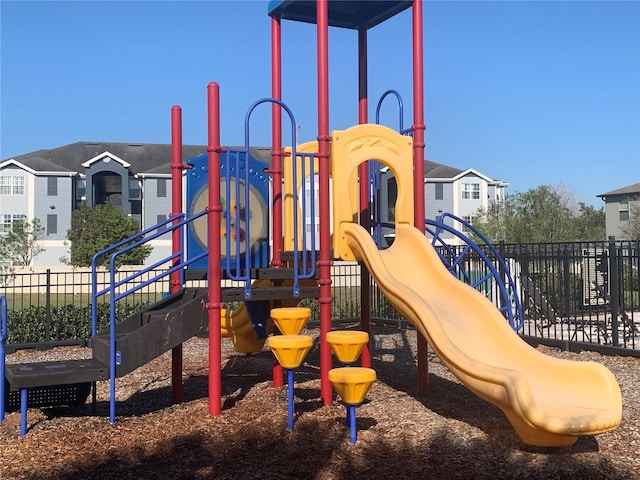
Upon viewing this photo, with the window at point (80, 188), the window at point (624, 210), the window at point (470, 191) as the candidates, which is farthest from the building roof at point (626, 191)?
the window at point (80, 188)

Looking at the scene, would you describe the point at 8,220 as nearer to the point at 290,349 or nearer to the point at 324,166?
the point at 324,166

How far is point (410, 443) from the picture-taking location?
220 inches

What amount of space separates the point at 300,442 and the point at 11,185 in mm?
53734

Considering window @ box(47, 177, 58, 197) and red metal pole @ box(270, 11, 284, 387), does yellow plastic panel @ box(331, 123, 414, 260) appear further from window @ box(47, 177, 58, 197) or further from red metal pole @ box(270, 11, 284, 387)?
window @ box(47, 177, 58, 197)

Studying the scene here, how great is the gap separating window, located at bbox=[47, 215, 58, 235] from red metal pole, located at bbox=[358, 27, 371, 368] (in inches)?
1929

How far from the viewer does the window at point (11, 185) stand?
2079 inches

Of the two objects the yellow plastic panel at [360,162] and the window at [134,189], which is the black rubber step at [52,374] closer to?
the yellow plastic panel at [360,162]

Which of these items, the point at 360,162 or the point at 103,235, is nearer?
the point at 360,162

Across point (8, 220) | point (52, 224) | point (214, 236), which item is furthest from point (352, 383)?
point (8, 220)

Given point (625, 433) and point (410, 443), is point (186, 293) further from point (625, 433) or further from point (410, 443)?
point (625, 433)

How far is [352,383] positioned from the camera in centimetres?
547

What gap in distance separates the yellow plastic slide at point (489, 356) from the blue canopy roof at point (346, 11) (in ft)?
10.9

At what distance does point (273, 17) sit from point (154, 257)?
4794 centimetres

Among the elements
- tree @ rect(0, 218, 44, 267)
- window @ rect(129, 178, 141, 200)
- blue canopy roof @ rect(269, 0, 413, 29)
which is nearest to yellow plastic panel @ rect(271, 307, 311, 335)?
blue canopy roof @ rect(269, 0, 413, 29)
